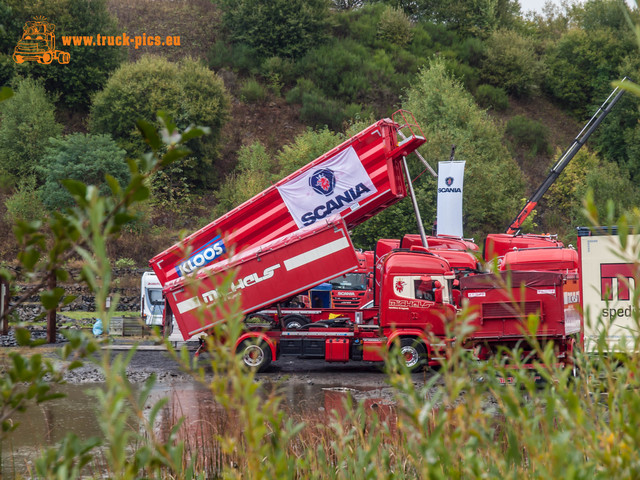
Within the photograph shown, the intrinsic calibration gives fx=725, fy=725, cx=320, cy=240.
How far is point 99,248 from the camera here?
168 centimetres

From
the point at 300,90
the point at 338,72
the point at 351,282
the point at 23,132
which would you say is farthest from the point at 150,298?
the point at 338,72

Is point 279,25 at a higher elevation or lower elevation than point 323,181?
higher

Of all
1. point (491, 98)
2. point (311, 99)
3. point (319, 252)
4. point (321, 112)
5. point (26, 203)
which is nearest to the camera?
point (319, 252)

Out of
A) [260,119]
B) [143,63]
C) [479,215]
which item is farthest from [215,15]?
[479,215]

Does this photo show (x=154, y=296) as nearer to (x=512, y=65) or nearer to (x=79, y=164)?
(x=79, y=164)

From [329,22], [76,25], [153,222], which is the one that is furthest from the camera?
[329,22]

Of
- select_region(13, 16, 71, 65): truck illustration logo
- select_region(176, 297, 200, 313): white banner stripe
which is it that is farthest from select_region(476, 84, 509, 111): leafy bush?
select_region(176, 297, 200, 313): white banner stripe

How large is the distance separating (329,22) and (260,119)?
9625 millimetres

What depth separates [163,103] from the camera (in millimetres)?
37344

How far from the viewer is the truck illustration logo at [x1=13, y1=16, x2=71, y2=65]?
40.4 metres

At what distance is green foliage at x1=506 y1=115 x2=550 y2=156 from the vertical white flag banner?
23389mm

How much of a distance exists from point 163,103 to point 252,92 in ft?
34.3

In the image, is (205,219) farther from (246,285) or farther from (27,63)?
(246,285)

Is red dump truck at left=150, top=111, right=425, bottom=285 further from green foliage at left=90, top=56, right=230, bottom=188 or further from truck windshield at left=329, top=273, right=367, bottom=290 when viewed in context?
green foliage at left=90, top=56, right=230, bottom=188
